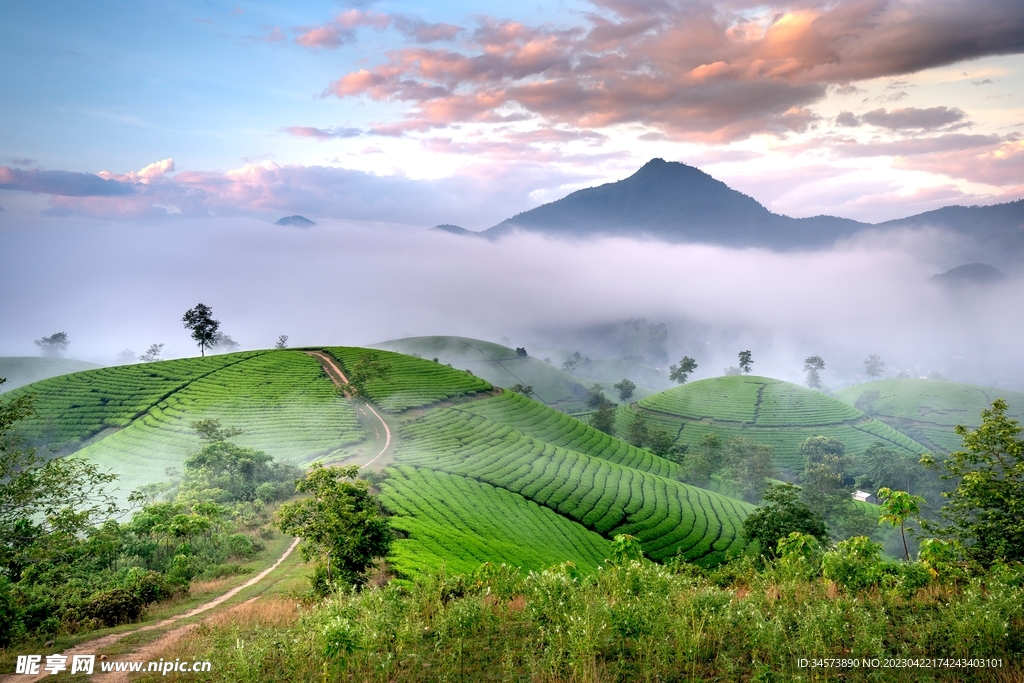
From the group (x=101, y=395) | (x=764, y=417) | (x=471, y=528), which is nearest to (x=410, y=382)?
(x=101, y=395)

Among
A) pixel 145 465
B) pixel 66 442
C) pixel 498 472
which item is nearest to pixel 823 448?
pixel 498 472

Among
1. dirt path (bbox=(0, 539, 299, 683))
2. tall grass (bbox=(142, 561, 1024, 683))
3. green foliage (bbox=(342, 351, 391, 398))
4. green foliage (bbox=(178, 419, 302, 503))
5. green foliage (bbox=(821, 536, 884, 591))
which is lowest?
green foliage (bbox=(178, 419, 302, 503))

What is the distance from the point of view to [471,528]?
35.2 meters

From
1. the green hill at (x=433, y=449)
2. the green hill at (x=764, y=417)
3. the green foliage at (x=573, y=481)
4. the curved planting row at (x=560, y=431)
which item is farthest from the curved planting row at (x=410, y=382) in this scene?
the green hill at (x=764, y=417)

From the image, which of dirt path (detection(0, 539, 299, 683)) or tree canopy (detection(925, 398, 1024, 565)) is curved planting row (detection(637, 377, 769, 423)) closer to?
tree canopy (detection(925, 398, 1024, 565))

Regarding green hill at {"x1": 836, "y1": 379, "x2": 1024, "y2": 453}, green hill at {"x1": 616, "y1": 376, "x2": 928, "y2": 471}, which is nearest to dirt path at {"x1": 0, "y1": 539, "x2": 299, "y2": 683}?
green hill at {"x1": 616, "y1": 376, "x2": 928, "y2": 471}

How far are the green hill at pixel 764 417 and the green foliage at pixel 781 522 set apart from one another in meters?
71.1

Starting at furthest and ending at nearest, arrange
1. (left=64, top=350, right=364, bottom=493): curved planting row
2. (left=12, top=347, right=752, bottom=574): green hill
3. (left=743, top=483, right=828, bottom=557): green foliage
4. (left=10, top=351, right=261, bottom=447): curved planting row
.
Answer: (left=10, top=351, right=261, bottom=447): curved planting row, (left=64, top=350, right=364, bottom=493): curved planting row, (left=743, top=483, right=828, bottom=557): green foliage, (left=12, top=347, right=752, bottom=574): green hill

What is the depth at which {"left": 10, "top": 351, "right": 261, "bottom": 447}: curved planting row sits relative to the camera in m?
59.2

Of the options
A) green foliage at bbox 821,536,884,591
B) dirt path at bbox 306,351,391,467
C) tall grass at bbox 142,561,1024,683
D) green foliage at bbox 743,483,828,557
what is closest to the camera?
tall grass at bbox 142,561,1024,683

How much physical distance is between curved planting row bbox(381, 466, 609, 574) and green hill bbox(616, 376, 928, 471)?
73.9 metres

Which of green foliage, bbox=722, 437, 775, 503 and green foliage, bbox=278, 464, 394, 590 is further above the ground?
green foliage, bbox=278, 464, 394, 590

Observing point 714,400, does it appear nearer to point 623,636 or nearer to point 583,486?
point 583,486

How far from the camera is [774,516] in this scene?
40125 mm
